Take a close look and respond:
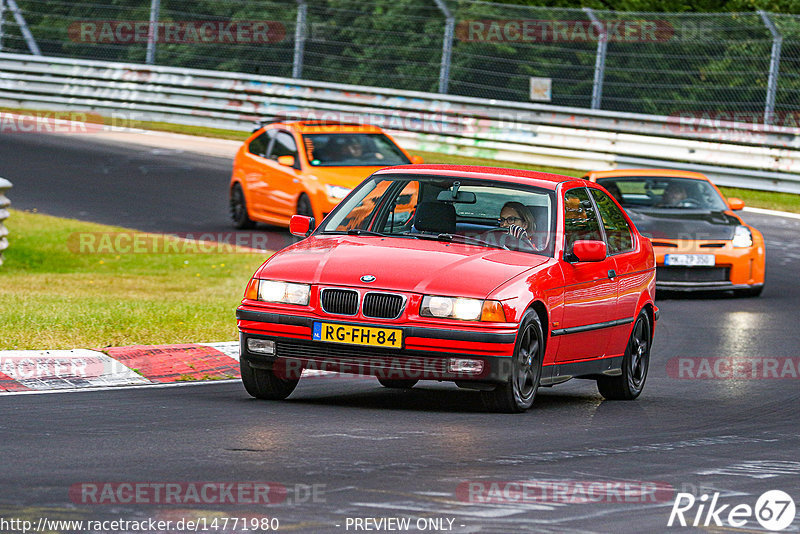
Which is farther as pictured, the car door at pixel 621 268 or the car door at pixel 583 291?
the car door at pixel 621 268

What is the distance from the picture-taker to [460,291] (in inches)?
333

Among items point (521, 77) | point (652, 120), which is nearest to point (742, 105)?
point (652, 120)

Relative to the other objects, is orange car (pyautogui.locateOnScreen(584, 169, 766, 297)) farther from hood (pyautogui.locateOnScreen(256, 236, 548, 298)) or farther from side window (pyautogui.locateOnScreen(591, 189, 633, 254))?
hood (pyautogui.locateOnScreen(256, 236, 548, 298))

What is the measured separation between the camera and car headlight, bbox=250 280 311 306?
28.2 ft

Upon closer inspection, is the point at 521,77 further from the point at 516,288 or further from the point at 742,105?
the point at 516,288

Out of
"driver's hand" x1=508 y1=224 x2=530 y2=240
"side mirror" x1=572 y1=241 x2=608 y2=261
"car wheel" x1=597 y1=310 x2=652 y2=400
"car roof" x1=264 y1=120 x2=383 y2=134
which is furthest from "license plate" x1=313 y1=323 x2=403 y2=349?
"car roof" x1=264 y1=120 x2=383 y2=134

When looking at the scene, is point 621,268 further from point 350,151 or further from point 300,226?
point 350,151

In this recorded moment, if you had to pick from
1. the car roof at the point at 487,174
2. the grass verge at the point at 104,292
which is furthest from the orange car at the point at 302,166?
the car roof at the point at 487,174

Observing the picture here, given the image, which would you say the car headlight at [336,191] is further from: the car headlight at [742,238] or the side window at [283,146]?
the car headlight at [742,238]

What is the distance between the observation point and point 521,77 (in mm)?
26500

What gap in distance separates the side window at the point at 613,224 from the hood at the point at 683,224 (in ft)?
19.7

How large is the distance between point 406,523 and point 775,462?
2.65 meters

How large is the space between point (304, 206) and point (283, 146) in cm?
138

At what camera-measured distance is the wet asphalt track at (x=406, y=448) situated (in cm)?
604
